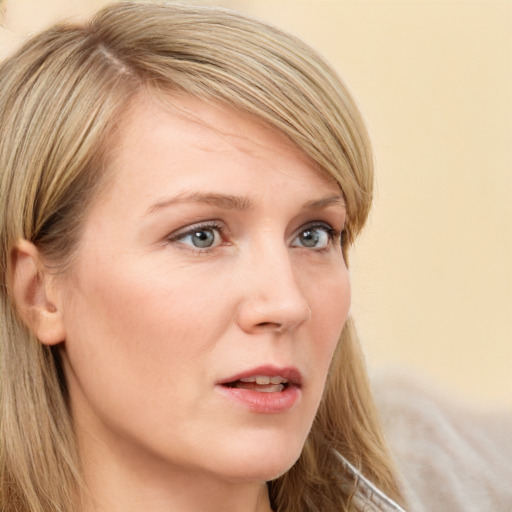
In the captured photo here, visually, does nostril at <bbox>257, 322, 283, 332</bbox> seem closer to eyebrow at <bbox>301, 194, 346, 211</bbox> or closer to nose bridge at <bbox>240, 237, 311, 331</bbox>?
nose bridge at <bbox>240, 237, 311, 331</bbox>

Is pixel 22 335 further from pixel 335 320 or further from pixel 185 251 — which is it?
pixel 335 320

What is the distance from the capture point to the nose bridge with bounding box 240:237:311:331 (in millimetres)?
1643

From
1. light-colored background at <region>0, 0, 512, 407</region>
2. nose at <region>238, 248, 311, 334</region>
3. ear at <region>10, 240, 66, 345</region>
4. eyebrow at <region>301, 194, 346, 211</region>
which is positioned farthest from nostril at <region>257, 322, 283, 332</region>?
light-colored background at <region>0, 0, 512, 407</region>

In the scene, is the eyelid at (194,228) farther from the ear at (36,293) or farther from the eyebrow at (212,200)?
the ear at (36,293)

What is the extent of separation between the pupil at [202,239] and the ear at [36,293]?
0.92ft

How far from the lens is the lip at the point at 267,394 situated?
5.45 feet

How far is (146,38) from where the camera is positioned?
5.91 ft

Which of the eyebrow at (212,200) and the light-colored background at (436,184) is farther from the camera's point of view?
the light-colored background at (436,184)

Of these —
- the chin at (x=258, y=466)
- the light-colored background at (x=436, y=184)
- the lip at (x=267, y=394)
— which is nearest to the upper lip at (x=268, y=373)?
the lip at (x=267, y=394)

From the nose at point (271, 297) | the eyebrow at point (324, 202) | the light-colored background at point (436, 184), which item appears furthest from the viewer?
the light-colored background at point (436, 184)

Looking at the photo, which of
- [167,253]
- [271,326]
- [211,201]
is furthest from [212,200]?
[271,326]

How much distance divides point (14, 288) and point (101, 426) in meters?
0.28

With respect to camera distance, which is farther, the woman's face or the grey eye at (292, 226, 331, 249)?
the grey eye at (292, 226, 331, 249)

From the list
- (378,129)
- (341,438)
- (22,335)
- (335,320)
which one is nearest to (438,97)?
(378,129)
